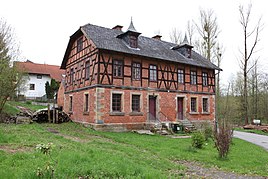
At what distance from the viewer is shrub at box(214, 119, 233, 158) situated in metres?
10.2

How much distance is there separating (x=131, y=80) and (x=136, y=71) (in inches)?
40.6

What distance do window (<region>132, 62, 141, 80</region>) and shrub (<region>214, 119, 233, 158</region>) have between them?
34.5 feet

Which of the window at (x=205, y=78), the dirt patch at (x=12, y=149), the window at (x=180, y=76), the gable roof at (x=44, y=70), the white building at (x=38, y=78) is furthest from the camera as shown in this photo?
the gable roof at (x=44, y=70)

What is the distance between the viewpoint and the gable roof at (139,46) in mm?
18938

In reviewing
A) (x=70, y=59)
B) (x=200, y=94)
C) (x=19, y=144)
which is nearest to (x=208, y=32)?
(x=200, y=94)

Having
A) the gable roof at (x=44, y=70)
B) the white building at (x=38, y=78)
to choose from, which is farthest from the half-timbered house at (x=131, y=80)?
the gable roof at (x=44, y=70)

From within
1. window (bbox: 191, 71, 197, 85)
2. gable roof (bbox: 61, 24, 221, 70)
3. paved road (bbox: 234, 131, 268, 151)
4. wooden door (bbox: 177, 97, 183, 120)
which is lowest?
paved road (bbox: 234, 131, 268, 151)

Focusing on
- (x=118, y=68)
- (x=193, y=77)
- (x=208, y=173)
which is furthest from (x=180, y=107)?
(x=208, y=173)

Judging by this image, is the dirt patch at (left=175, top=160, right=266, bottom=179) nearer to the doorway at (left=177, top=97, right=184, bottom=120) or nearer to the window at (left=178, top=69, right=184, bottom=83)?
the doorway at (left=177, top=97, right=184, bottom=120)

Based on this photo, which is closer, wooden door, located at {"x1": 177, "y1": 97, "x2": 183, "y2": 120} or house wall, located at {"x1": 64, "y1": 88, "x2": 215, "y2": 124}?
house wall, located at {"x1": 64, "y1": 88, "x2": 215, "y2": 124}

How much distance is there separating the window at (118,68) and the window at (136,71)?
1196 mm

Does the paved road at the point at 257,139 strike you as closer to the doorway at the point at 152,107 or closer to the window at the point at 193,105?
the window at the point at 193,105

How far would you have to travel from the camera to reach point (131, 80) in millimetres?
19547

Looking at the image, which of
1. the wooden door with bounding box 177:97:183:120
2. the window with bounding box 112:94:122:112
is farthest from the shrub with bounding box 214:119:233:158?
the wooden door with bounding box 177:97:183:120
